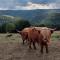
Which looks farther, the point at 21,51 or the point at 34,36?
the point at 34,36

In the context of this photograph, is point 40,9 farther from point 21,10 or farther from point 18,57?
point 18,57

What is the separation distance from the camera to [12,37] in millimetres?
10734

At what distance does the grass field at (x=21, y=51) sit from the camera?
6688 millimetres

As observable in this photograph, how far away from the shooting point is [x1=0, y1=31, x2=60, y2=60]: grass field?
6688 mm

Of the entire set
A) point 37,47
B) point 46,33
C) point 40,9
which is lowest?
point 37,47

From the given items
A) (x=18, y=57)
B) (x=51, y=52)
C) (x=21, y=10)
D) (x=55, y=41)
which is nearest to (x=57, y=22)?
(x=55, y=41)

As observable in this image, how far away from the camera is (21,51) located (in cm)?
780

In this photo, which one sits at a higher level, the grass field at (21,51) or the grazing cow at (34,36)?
the grazing cow at (34,36)

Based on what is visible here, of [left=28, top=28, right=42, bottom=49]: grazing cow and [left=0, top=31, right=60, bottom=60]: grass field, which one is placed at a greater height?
[left=28, top=28, right=42, bottom=49]: grazing cow

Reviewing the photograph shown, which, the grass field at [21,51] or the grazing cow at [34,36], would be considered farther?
the grazing cow at [34,36]

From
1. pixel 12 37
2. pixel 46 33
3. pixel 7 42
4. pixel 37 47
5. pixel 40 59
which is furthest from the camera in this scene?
pixel 12 37

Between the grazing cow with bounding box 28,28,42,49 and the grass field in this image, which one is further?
the grazing cow with bounding box 28,28,42,49

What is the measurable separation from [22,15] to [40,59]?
12.8 feet

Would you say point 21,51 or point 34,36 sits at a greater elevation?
point 34,36
